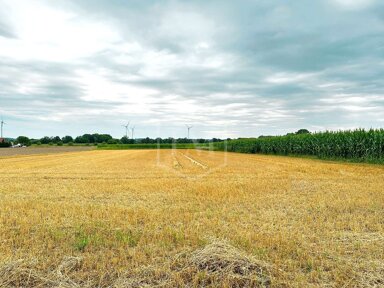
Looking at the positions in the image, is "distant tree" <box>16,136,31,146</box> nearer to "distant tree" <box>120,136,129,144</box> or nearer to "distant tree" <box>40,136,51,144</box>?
"distant tree" <box>40,136,51,144</box>

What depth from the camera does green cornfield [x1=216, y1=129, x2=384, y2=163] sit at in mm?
29250

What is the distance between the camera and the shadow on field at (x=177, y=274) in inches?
175

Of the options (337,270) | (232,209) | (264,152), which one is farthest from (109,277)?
(264,152)

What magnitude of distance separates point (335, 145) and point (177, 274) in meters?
34.3

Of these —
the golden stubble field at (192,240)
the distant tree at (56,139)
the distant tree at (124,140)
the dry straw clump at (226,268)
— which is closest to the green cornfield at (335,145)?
the golden stubble field at (192,240)

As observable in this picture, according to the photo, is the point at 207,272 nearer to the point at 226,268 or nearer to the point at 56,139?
the point at 226,268

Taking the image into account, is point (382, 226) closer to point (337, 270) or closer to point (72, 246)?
point (337, 270)

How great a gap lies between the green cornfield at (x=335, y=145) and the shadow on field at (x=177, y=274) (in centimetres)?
2741

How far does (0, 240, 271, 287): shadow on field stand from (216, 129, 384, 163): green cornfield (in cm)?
2741

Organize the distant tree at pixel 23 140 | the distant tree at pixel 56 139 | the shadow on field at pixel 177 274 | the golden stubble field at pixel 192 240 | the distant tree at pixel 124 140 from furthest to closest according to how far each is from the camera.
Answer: the distant tree at pixel 56 139, the distant tree at pixel 23 140, the distant tree at pixel 124 140, the golden stubble field at pixel 192 240, the shadow on field at pixel 177 274

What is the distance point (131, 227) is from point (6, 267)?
9.01 ft

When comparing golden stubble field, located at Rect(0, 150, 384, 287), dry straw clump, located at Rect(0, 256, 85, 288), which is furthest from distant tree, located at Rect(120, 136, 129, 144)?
dry straw clump, located at Rect(0, 256, 85, 288)

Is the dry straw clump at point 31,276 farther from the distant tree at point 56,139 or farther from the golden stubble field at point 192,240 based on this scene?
the distant tree at point 56,139

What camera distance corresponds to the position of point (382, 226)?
7281mm
